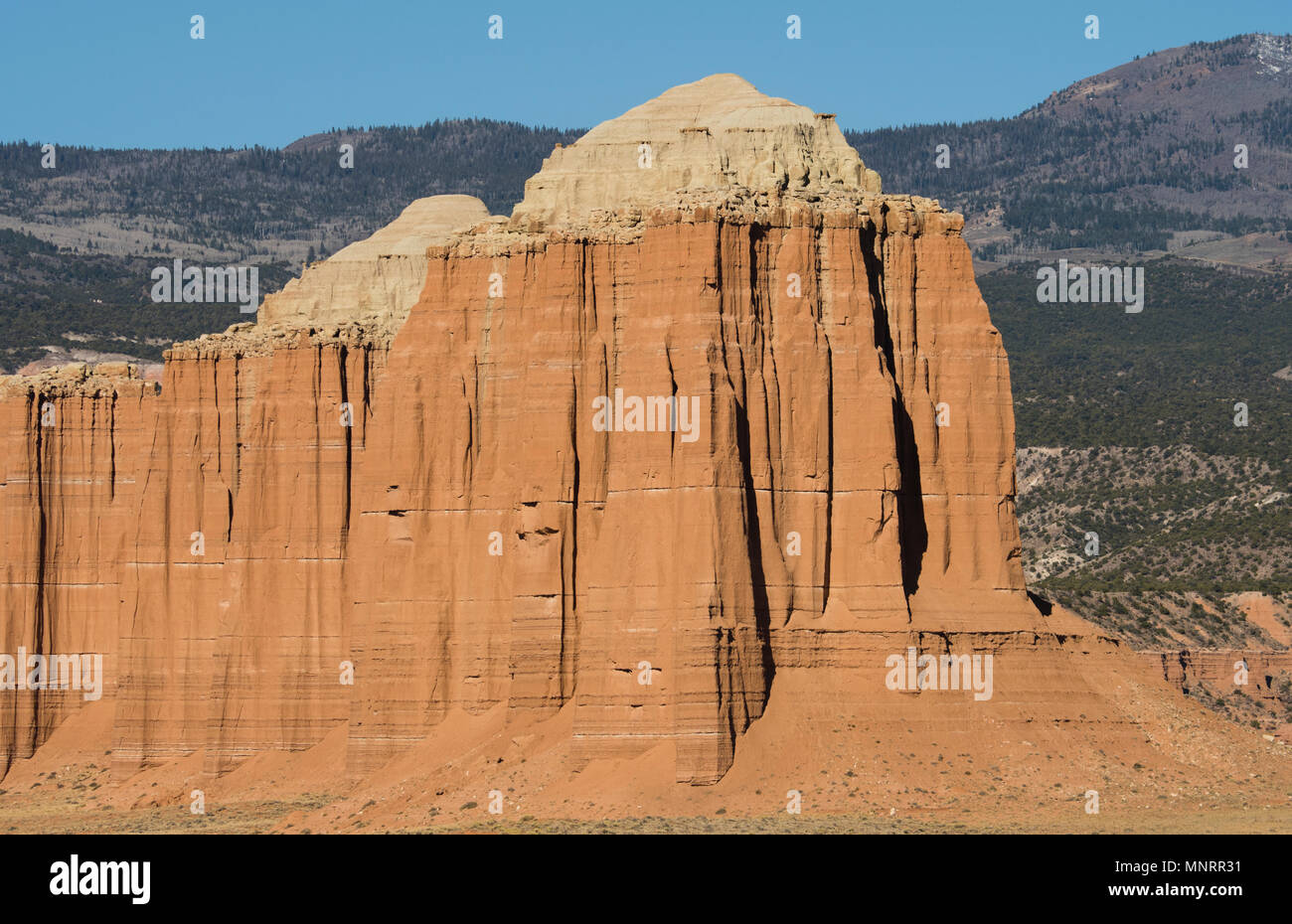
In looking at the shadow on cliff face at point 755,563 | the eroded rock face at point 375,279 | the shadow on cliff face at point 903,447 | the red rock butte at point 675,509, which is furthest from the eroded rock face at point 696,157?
the eroded rock face at point 375,279

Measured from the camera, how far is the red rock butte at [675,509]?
228 ft

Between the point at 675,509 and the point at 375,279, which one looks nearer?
the point at 675,509

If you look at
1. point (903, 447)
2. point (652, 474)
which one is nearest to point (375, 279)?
point (652, 474)

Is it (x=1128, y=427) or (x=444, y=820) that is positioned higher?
(x=1128, y=427)

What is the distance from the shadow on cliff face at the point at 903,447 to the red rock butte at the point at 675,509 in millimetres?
105

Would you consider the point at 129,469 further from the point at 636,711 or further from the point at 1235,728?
the point at 1235,728

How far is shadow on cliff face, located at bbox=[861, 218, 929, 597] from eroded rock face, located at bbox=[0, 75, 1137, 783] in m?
0.10

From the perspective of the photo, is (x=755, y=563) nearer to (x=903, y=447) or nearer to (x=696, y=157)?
(x=903, y=447)

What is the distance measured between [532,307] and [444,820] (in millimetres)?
16256

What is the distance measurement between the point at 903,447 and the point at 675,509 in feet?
25.7

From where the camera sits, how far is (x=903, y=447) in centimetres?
7444

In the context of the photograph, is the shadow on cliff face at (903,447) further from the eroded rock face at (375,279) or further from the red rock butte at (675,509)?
the eroded rock face at (375,279)

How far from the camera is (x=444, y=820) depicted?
69812 mm

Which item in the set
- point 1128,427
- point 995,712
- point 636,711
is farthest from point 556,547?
point 1128,427
